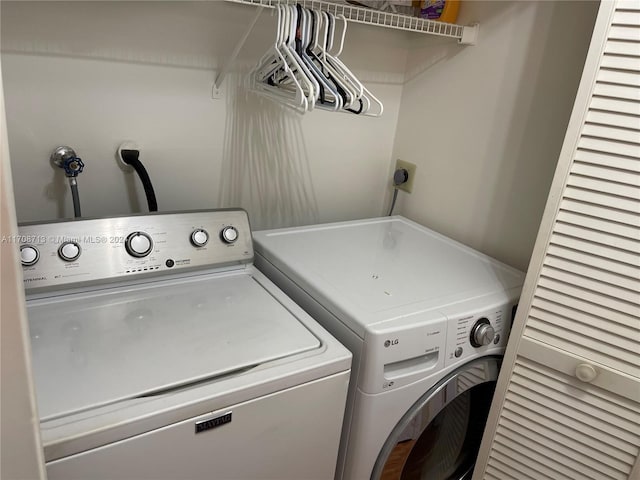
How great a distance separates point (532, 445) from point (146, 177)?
4.25 feet

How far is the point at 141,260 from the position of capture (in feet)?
4.02

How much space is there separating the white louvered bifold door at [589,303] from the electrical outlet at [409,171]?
2.70 feet

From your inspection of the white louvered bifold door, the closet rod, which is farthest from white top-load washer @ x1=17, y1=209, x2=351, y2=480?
the closet rod

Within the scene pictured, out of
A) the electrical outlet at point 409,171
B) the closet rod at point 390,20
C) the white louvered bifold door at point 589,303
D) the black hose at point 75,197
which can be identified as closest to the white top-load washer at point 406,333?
the white louvered bifold door at point 589,303

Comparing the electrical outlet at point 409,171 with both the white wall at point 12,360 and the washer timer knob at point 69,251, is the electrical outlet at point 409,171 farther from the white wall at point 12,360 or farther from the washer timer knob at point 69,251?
the white wall at point 12,360

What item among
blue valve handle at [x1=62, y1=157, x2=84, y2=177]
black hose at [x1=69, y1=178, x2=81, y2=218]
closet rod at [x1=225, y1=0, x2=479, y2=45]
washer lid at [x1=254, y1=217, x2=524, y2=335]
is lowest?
washer lid at [x1=254, y1=217, x2=524, y2=335]

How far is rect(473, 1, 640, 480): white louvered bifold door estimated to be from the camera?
97 cm

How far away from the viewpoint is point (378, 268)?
4.54 ft

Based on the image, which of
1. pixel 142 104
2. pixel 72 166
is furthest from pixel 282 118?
pixel 72 166

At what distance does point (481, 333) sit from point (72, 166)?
1.19 m

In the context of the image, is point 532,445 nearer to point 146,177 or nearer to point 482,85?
point 482,85

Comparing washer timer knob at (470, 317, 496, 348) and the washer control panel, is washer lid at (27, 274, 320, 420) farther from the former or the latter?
washer timer knob at (470, 317, 496, 348)

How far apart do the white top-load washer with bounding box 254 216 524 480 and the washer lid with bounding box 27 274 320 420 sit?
0.13 m

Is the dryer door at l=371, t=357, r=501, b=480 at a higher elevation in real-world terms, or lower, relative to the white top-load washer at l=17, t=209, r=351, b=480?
lower
